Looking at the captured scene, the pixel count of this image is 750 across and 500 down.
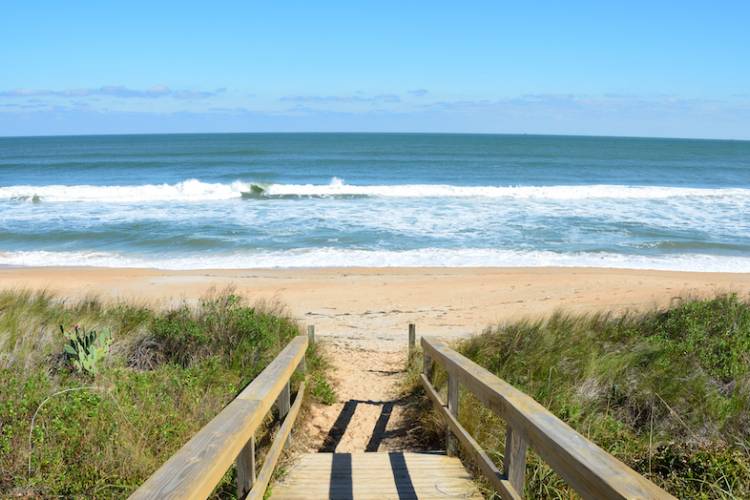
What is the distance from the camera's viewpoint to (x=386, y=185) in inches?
1601

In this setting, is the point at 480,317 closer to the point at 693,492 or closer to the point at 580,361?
the point at 580,361

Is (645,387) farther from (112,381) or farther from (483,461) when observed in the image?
(112,381)

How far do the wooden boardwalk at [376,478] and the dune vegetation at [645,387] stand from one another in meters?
0.38

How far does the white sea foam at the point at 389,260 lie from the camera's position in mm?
17688

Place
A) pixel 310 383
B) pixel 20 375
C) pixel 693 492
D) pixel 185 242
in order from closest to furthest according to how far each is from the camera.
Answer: pixel 693 492
pixel 20 375
pixel 310 383
pixel 185 242

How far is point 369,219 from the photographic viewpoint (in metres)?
25.8

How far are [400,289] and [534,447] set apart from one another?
11661 millimetres

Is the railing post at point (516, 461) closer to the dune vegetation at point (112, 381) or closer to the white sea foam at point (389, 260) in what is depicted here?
the dune vegetation at point (112, 381)

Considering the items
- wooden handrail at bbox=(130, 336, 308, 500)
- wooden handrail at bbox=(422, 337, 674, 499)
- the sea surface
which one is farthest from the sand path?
wooden handrail at bbox=(130, 336, 308, 500)

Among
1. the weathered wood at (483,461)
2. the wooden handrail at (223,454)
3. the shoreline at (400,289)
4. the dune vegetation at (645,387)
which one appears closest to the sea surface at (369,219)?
the shoreline at (400,289)

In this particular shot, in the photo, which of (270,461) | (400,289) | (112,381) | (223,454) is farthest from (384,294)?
(223,454)

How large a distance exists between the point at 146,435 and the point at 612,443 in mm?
3184

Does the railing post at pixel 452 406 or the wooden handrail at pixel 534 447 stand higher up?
the wooden handrail at pixel 534 447

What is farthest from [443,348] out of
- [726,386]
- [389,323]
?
[389,323]
